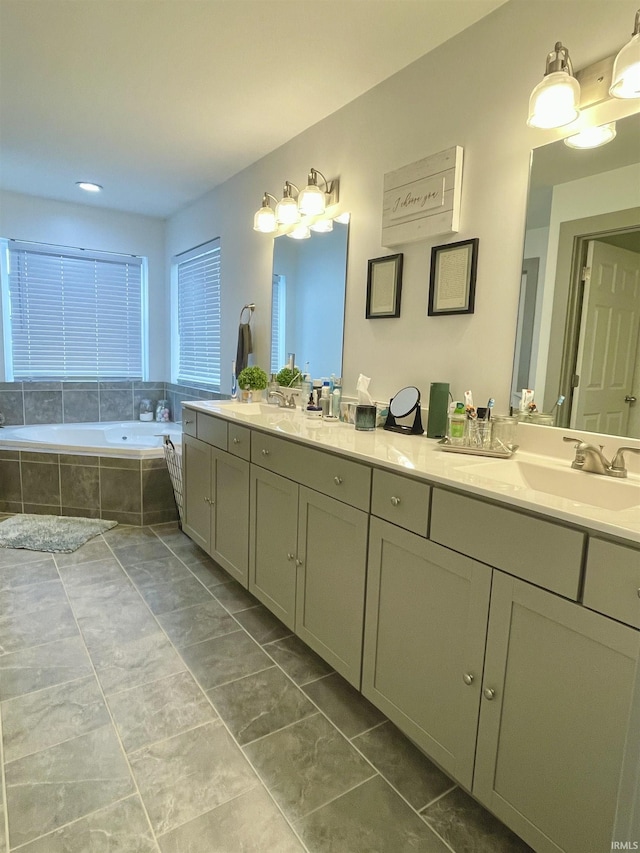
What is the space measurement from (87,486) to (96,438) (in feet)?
2.95

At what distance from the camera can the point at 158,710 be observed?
1.63m

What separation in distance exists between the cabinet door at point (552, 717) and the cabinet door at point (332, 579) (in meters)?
0.50

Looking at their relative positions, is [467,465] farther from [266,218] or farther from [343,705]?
[266,218]

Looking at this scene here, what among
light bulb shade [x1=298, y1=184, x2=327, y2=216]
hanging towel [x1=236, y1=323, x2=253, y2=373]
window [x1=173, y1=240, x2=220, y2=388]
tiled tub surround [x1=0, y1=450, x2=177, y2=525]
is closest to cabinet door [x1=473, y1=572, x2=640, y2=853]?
light bulb shade [x1=298, y1=184, x2=327, y2=216]

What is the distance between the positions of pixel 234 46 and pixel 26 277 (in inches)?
117

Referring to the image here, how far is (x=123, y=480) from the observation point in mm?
3340

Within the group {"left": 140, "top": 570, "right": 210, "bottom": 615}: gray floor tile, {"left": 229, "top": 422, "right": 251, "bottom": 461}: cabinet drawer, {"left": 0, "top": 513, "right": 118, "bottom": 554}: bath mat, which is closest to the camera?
{"left": 229, "top": 422, "right": 251, "bottom": 461}: cabinet drawer

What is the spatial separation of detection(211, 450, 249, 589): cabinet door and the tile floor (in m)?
0.22

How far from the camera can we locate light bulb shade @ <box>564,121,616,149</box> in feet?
4.69

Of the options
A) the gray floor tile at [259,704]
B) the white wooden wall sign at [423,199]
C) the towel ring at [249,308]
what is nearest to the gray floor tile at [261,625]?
the gray floor tile at [259,704]

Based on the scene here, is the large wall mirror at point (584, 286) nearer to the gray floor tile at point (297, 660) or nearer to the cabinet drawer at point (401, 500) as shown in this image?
the cabinet drawer at point (401, 500)

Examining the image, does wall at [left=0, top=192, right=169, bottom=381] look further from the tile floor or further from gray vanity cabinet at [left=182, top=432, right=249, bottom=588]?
the tile floor

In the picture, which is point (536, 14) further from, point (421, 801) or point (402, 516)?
point (421, 801)

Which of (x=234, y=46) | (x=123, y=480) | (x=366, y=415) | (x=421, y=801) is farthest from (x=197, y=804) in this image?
(x=234, y=46)
